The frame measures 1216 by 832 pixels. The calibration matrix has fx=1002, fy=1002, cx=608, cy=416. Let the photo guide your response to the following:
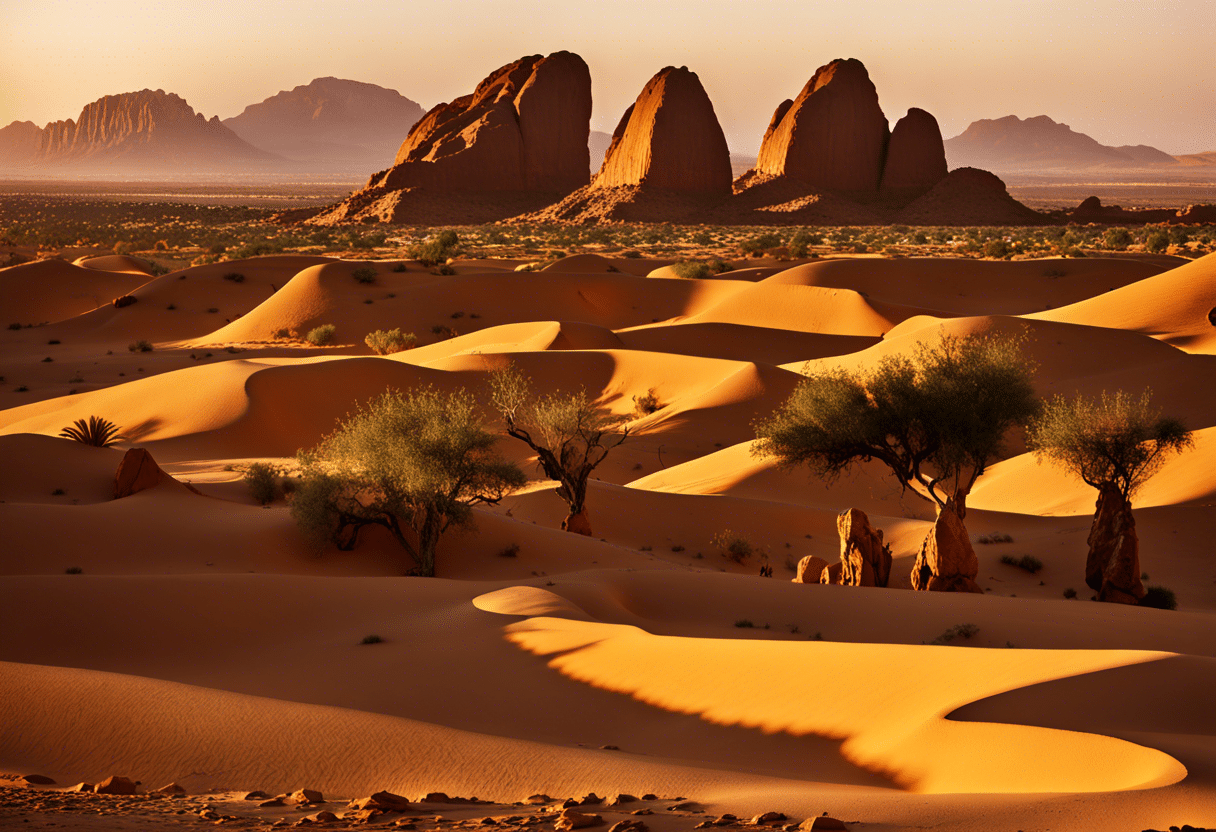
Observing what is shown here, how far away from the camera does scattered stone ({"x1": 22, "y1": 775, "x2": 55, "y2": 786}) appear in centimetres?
646

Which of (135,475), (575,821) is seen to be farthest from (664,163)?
(575,821)

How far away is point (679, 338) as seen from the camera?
3953cm

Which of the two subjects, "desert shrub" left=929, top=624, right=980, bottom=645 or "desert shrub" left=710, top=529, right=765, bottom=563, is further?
"desert shrub" left=710, top=529, right=765, bottom=563

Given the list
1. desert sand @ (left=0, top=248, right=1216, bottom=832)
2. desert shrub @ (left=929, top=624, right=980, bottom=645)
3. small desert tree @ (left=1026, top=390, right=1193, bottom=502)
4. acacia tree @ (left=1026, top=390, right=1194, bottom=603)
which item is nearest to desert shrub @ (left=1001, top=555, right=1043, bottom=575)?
desert sand @ (left=0, top=248, right=1216, bottom=832)

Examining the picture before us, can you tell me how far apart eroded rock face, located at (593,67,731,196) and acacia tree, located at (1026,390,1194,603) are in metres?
79.2

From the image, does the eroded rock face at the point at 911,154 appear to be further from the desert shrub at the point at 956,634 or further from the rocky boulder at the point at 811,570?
the desert shrub at the point at 956,634

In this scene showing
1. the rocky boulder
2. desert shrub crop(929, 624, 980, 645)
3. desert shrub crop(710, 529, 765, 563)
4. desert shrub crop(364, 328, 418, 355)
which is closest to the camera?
desert shrub crop(929, 624, 980, 645)

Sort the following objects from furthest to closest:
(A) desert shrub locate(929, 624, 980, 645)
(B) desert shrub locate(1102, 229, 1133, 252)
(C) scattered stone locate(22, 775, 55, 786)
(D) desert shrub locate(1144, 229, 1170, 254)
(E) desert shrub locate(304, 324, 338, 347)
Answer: (B) desert shrub locate(1102, 229, 1133, 252)
(D) desert shrub locate(1144, 229, 1170, 254)
(E) desert shrub locate(304, 324, 338, 347)
(A) desert shrub locate(929, 624, 980, 645)
(C) scattered stone locate(22, 775, 55, 786)

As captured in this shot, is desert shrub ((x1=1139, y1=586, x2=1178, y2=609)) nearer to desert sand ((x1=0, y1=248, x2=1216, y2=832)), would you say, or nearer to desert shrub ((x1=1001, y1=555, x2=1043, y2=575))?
desert sand ((x1=0, y1=248, x2=1216, y2=832))

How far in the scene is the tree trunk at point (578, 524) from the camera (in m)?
19.5

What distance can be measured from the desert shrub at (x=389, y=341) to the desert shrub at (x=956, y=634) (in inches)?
1246

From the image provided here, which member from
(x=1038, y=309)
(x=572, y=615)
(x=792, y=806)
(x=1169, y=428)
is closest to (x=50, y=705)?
(x=572, y=615)

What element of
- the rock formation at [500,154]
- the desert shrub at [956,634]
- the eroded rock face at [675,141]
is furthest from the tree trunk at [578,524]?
the rock formation at [500,154]

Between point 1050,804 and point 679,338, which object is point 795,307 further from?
point 1050,804
